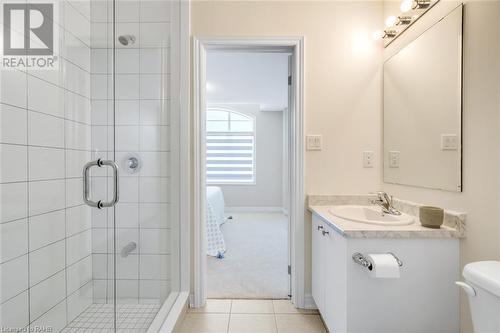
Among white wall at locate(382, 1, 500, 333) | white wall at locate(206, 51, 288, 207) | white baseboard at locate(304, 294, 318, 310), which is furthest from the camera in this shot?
white wall at locate(206, 51, 288, 207)

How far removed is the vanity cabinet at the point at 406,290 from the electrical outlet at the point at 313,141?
34.2 inches

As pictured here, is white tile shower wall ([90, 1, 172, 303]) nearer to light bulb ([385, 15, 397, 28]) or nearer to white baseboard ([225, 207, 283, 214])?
light bulb ([385, 15, 397, 28])

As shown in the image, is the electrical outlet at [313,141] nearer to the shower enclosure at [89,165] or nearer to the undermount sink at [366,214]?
the undermount sink at [366,214]

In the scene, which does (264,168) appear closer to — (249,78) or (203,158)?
(249,78)

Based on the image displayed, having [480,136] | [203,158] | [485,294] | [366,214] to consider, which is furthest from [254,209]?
[485,294]

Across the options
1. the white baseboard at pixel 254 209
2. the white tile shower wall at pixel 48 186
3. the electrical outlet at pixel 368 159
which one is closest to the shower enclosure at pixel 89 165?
the white tile shower wall at pixel 48 186

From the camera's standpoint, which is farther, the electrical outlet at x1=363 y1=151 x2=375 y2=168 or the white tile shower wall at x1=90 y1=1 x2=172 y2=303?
the electrical outlet at x1=363 y1=151 x2=375 y2=168

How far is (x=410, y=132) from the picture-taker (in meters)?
1.71

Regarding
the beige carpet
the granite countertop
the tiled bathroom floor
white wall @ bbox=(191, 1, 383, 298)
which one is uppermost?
white wall @ bbox=(191, 1, 383, 298)

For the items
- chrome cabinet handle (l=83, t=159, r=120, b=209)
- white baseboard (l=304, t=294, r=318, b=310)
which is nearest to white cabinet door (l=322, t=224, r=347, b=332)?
white baseboard (l=304, t=294, r=318, b=310)

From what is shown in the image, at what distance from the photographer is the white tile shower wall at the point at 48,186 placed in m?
1.30

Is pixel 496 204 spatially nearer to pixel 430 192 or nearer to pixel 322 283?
pixel 430 192

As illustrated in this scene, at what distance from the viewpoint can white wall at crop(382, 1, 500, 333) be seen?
115 centimetres

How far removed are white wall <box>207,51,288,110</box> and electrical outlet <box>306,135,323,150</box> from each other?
1.17 metres
